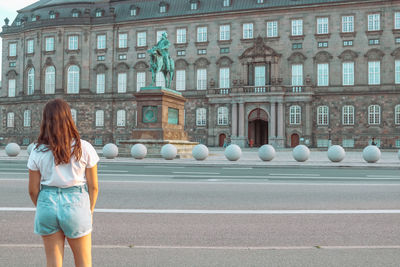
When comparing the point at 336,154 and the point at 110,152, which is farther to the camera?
the point at 110,152

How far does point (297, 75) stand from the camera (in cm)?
5169

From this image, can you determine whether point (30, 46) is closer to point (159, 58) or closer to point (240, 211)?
point (159, 58)

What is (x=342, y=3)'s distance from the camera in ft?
163

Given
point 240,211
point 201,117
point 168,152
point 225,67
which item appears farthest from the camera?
point 201,117

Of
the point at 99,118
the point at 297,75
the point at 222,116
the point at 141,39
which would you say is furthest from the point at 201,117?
the point at 99,118

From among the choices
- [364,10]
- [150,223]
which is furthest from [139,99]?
[364,10]

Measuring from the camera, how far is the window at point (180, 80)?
56.4 m

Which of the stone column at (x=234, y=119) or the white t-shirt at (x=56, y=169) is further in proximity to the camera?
the stone column at (x=234, y=119)

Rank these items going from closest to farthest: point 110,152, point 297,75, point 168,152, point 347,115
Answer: point 168,152
point 110,152
point 347,115
point 297,75

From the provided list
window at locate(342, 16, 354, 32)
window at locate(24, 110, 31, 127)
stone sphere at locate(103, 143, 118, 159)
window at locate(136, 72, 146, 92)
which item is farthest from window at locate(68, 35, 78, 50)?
stone sphere at locate(103, 143, 118, 159)

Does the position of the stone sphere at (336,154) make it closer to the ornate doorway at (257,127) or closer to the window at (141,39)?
the ornate doorway at (257,127)

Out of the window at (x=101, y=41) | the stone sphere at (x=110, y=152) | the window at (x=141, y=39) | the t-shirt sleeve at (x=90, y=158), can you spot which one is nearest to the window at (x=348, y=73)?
the window at (x=141, y=39)

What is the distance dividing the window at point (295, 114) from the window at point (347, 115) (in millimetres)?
5059

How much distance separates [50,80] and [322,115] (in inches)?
1443
